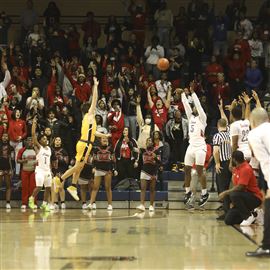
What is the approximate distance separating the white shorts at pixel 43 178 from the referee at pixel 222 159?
A: 4.32 meters

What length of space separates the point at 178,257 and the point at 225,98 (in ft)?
42.4

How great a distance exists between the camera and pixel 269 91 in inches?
943

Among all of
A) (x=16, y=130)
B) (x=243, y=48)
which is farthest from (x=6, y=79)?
(x=243, y=48)

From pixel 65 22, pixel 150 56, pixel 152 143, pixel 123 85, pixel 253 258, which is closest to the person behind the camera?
pixel 253 258

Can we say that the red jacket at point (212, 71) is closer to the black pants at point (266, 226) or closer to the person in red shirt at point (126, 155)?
the person in red shirt at point (126, 155)

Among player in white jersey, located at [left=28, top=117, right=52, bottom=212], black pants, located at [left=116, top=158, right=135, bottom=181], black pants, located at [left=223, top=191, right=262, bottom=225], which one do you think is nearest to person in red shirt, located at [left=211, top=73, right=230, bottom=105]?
black pants, located at [left=116, top=158, right=135, bottom=181]

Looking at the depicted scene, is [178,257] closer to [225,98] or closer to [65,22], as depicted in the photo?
[225,98]

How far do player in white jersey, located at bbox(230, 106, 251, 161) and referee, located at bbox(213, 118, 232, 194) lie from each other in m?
0.92

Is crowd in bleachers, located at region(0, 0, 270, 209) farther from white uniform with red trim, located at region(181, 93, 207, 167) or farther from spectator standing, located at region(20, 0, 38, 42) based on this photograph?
white uniform with red trim, located at region(181, 93, 207, 167)

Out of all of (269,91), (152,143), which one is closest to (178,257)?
(152,143)

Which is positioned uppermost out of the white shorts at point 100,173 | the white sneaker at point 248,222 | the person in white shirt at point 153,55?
the person in white shirt at point 153,55

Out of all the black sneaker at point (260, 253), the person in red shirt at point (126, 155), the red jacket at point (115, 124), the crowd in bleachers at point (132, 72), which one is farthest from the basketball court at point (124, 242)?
the red jacket at point (115, 124)

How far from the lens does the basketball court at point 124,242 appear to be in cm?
1025

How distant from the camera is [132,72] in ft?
77.2
